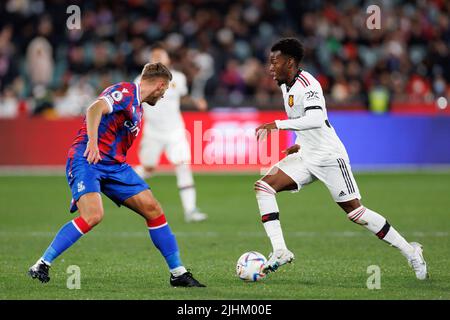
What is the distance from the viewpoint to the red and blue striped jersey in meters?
8.15

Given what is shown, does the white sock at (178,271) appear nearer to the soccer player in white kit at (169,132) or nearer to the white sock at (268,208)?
the white sock at (268,208)

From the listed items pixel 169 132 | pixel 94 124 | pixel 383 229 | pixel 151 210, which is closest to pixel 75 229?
pixel 151 210

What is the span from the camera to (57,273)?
908 cm

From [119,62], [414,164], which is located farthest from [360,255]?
[119,62]

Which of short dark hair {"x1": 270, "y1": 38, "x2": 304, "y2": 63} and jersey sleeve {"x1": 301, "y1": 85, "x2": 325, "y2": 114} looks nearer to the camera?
jersey sleeve {"x1": 301, "y1": 85, "x2": 325, "y2": 114}

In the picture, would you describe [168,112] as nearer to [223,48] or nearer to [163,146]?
[163,146]

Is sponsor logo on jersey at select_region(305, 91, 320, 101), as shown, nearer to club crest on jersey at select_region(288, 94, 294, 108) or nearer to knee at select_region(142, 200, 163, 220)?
club crest on jersey at select_region(288, 94, 294, 108)

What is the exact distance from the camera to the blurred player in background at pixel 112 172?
320 inches

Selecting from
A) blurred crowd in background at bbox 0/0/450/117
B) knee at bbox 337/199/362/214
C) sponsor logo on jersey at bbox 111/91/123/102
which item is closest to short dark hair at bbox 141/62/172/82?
sponsor logo on jersey at bbox 111/91/123/102

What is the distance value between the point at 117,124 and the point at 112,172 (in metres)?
0.43

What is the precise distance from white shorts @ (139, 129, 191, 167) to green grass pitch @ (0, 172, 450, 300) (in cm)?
96

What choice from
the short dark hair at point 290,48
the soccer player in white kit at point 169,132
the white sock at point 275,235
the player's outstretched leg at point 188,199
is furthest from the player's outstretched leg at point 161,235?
the soccer player in white kit at point 169,132

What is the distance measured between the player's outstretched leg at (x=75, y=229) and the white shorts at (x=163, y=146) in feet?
20.1
